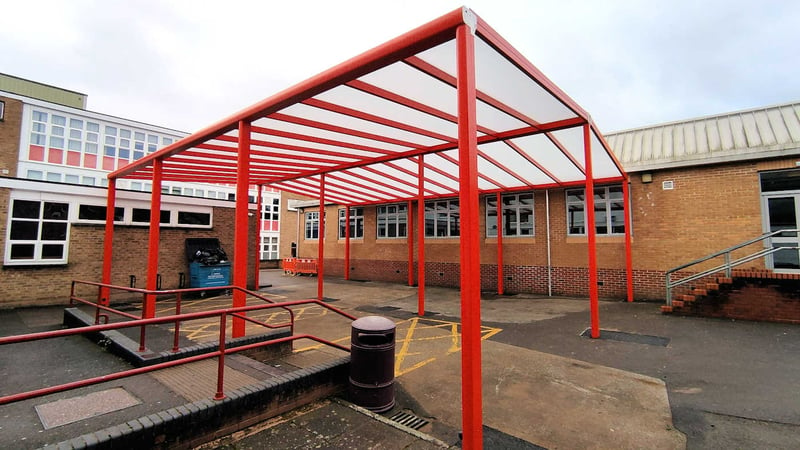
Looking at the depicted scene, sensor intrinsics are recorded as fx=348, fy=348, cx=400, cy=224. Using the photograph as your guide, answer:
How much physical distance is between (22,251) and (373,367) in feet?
36.7

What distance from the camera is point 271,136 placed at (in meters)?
6.73

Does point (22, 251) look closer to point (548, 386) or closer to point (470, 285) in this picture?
point (470, 285)

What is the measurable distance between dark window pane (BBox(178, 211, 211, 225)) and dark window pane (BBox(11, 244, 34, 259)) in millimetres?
3732

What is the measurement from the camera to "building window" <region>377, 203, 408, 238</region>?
1659cm

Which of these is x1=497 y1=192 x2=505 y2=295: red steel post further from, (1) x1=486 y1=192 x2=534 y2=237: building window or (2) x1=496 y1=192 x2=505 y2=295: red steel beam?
(1) x1=486 y1=192 x2=534 y2=237: building window

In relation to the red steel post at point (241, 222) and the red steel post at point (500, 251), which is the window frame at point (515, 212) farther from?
the red steel post at point (241, 222)

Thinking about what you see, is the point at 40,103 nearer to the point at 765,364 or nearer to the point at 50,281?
the point at 50,281

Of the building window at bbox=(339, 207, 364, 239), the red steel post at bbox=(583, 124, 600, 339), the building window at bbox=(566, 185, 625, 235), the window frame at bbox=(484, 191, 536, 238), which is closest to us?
the red steel post at bbox=(583, 124, 600, 339)

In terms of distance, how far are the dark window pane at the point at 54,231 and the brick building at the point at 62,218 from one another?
2 centimetres

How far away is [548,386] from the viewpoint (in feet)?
15.1

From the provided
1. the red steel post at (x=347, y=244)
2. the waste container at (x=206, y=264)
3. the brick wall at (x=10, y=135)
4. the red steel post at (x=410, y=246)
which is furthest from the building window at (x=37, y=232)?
the brick wall at (x=10, y=135)

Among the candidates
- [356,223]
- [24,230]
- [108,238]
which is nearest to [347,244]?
[356,223]

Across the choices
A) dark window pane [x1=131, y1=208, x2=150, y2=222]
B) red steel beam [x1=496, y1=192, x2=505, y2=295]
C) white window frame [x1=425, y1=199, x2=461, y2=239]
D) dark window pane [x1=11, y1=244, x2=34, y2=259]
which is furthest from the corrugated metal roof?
dark window pane [x1=11, y1=244, x2=34, y2=259]

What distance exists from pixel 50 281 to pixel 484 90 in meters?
12.3
